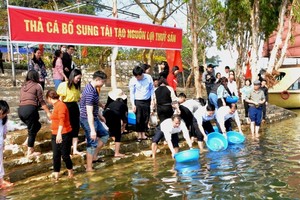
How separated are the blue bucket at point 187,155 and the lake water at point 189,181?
139 millimetres

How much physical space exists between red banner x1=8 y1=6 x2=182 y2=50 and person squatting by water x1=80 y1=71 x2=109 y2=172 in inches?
92.8

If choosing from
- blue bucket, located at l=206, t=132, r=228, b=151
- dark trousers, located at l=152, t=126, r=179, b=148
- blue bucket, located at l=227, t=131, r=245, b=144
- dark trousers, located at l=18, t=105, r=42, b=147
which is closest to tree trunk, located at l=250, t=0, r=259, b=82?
blue bucket, located at l=227, t=131, r=245, b=144

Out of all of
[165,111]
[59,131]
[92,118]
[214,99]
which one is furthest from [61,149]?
[214,99]

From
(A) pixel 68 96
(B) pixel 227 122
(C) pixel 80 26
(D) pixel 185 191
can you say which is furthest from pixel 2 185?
(B) pixel 227 122

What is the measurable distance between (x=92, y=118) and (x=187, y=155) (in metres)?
1.99

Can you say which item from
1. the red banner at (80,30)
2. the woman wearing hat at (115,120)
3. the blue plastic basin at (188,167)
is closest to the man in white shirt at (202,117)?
the blue plastic basin at (188,167)

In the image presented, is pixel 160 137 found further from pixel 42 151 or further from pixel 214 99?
→ pixel 214 99

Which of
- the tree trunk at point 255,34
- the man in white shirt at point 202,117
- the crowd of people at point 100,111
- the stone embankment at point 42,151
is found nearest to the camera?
the crowd of people at point 100,111

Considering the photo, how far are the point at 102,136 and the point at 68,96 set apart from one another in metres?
0.97

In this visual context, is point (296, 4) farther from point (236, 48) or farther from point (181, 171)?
point (181, 171)

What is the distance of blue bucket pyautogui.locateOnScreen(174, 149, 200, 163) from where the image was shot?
700cm

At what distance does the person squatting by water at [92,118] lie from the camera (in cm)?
630

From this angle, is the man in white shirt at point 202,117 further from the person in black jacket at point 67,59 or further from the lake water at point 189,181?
the person in black jacket at point 67,59

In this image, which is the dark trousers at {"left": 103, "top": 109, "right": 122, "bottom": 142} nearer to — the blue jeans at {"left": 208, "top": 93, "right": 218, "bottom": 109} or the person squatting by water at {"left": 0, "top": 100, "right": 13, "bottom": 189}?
the person squatting by water at {"left": 0, "top": 100, "right": 13, "bottom": 189}
